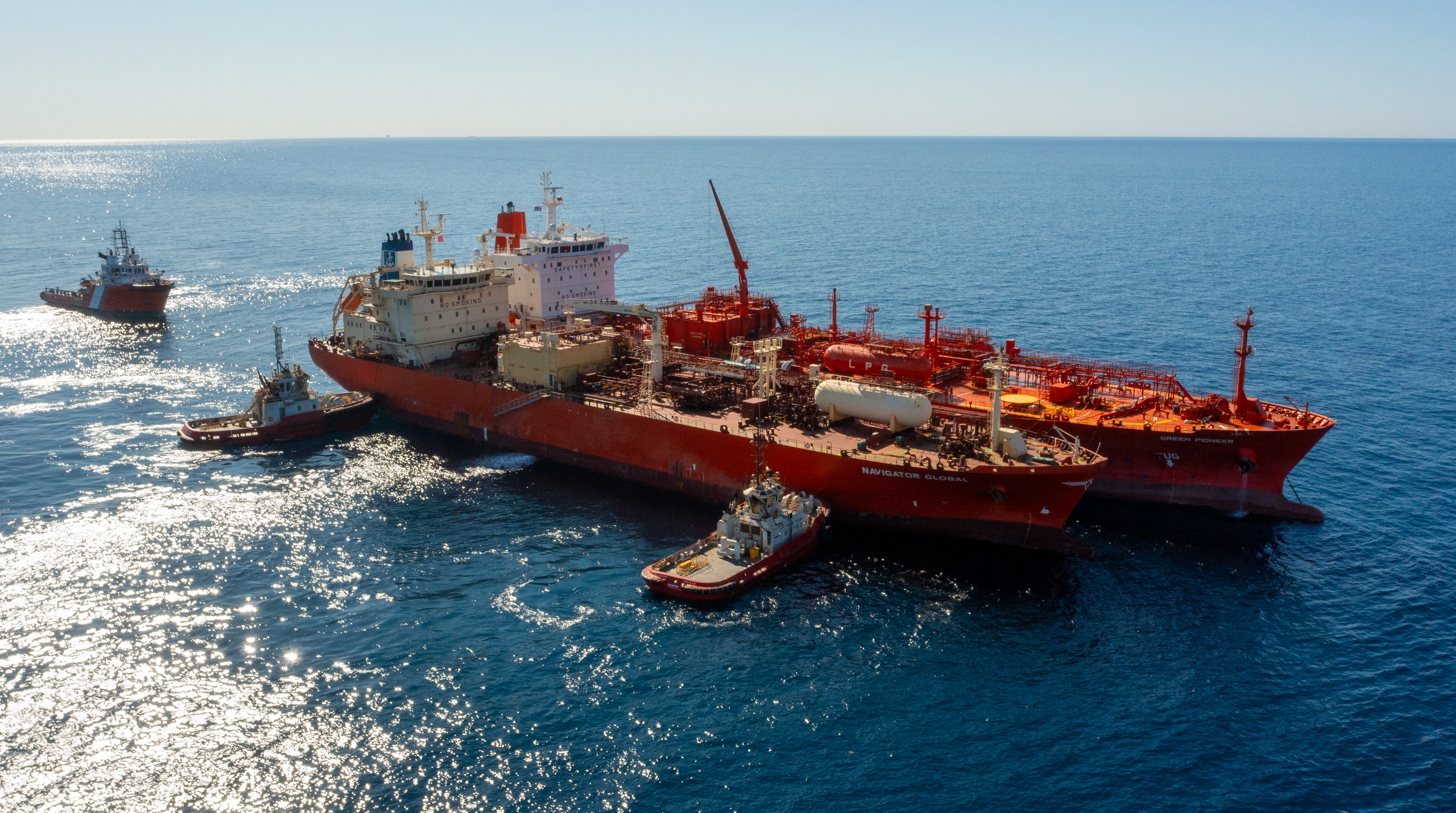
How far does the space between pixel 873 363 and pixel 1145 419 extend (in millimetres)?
11883

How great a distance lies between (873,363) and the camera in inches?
1747

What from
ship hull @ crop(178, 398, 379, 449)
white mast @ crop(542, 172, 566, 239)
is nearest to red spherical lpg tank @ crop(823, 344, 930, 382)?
white mast @ crop(542, 172, 566, 239)

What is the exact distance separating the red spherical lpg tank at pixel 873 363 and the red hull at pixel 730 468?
8.19 meters

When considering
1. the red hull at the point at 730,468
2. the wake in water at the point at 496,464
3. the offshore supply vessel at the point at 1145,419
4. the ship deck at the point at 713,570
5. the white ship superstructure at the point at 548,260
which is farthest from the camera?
the white ship superstructure at the point at 548,260

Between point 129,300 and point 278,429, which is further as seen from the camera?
point 129,300

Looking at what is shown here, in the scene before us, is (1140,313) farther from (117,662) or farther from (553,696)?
(117,662)

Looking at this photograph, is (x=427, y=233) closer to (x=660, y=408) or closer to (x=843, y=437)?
(x=660, y=408)

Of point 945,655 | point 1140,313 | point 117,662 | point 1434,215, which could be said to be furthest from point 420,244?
point 1434,215

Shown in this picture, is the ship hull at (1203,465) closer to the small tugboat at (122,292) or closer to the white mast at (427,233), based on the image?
the white mast at (427,233)

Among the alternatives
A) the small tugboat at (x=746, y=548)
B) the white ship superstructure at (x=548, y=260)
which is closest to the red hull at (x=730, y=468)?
the small tugboat at (x=746, y=548)

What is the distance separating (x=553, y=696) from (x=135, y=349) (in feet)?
187

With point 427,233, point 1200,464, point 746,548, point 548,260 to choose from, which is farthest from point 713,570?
point 427,233

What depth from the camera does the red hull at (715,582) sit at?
104 ft

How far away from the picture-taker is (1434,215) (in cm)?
13812
